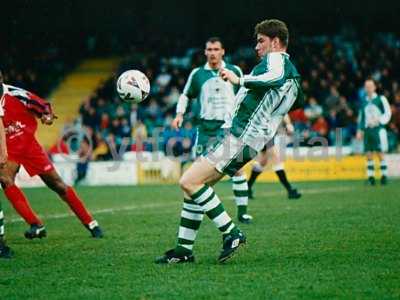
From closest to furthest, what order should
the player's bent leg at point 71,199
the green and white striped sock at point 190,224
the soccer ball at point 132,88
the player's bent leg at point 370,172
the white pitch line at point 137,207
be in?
the green and white striped sock at point 190,224, the soccer ball at point 132,88, the player's bent leg at point 71,199, the white pitch line at point 137,207, the player's bent leg at point 370,172

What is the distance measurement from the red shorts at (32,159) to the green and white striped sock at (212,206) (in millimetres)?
3016

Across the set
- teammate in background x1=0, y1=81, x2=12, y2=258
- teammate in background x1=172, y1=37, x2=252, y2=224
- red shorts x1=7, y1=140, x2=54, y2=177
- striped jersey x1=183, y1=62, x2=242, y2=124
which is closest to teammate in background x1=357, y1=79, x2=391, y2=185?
teammate in background x1=172, y1=37, x2=252, y2=224

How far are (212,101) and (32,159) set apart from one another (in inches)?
115

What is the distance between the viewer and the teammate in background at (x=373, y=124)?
63.5ft

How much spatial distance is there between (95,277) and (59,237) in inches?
128

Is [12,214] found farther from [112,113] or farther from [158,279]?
[112,113]

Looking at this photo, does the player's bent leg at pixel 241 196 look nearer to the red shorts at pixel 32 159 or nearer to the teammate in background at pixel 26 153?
the teammate in background at pixel 26 153

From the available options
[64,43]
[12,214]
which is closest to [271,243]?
[12,214]

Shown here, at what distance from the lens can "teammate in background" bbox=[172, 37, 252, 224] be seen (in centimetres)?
1149

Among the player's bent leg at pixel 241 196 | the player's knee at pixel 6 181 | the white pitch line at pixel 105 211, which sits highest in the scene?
the player's knee at pixel 6 181

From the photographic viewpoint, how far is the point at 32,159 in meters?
9.96

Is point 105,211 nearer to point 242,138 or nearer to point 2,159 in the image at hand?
point 2,159

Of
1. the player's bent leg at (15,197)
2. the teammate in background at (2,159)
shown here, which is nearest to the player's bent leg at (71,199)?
the player's bent leg at (15,197)

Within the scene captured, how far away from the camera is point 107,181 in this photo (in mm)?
23766
